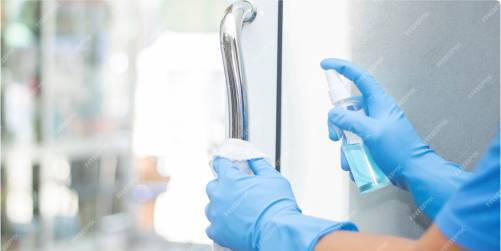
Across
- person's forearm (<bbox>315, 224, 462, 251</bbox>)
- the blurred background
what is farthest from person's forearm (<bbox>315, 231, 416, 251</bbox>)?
the blurred background

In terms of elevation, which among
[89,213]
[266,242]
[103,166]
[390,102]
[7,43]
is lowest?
[89,213]

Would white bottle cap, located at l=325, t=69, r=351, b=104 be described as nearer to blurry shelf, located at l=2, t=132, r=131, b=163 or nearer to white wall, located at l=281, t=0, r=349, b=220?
white wall, located at l=281, t=0, r=349, b=220

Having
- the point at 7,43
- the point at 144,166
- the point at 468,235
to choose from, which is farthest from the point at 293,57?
the point at 144,166

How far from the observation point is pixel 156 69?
9.64 ft

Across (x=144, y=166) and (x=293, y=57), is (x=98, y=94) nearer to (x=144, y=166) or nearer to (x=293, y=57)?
(x=144, y=166)

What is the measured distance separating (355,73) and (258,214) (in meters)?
0.19

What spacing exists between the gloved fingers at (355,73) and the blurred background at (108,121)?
1857 mm

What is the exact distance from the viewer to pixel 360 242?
23.7 inches

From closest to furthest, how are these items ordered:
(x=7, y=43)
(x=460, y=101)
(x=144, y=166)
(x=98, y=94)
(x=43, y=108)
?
(x=460, y=101) → (x=7, y=43) → (x=43, y=108) → (x=98, y=94) → (x=144, y=166)

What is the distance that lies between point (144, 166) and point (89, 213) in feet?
1.43

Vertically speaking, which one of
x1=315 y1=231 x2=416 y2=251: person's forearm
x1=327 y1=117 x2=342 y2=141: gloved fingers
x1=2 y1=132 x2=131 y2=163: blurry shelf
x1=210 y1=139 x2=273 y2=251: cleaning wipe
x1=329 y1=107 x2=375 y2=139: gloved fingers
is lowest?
x1=2 y1=132 x2=131 y2=163: blurry shelf

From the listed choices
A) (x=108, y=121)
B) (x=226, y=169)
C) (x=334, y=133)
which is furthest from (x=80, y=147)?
(x=334, y=133)

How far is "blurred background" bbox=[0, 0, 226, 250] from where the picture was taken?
91.4 inches

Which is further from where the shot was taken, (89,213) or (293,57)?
(89,213)
